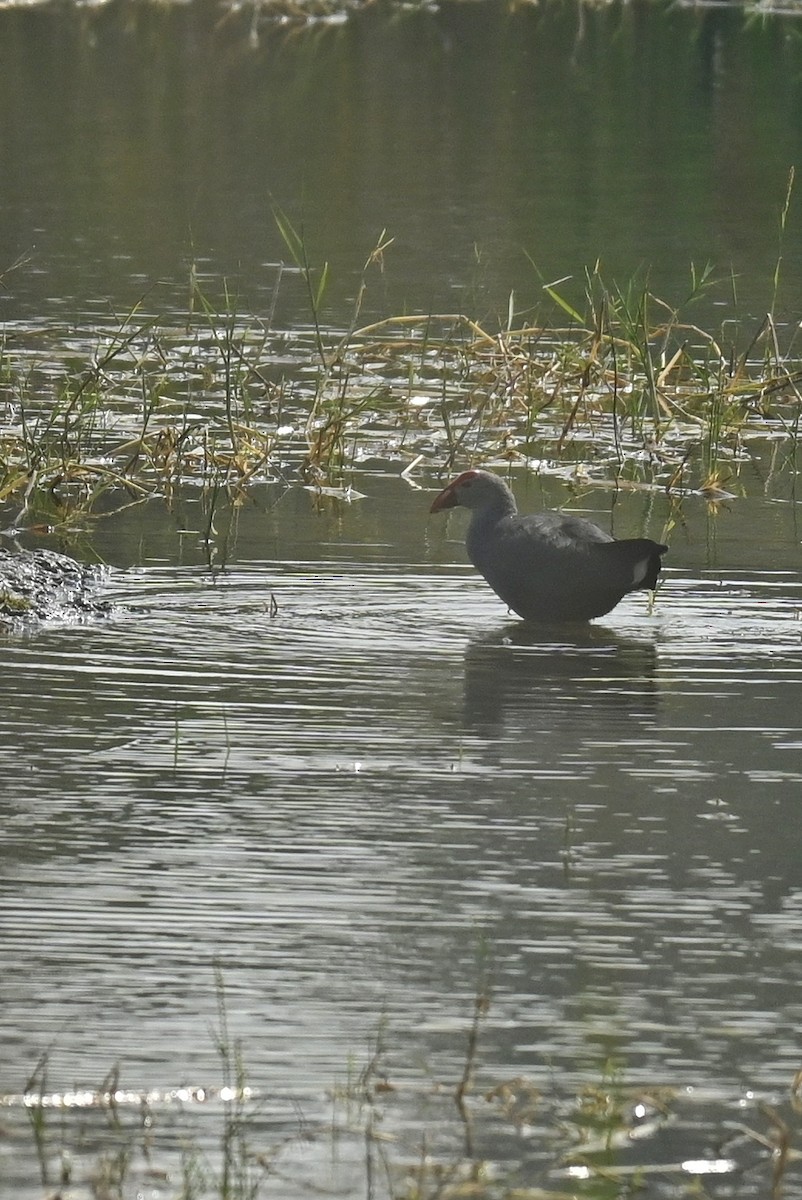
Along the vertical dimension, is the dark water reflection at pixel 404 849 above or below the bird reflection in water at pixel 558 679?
above

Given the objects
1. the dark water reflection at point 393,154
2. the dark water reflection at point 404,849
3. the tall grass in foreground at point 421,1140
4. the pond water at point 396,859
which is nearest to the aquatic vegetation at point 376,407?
the pond water at point 396,859

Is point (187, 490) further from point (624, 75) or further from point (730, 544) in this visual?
point (624, 75)

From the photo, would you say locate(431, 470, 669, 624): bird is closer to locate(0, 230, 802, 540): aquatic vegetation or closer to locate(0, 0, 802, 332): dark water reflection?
locate(0, 230, 802, 540): aquatic vegetation

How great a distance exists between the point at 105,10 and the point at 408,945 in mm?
35583

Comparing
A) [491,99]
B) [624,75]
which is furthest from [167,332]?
[624,75]

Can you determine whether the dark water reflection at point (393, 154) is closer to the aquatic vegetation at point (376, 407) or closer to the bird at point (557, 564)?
the aquatic vegetation at point (376, 407)

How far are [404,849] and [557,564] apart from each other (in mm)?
2347

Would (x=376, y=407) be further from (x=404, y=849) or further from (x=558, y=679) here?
(x=404, y=849)

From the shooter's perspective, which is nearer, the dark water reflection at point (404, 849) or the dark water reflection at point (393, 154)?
the dark water reflection at point (404, 849)

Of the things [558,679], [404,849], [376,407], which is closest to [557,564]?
[558,679]

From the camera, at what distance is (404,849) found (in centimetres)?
512

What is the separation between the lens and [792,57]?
3259cm

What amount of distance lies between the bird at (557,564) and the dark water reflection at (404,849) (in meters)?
0.12

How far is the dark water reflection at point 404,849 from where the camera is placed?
4.07 metres
